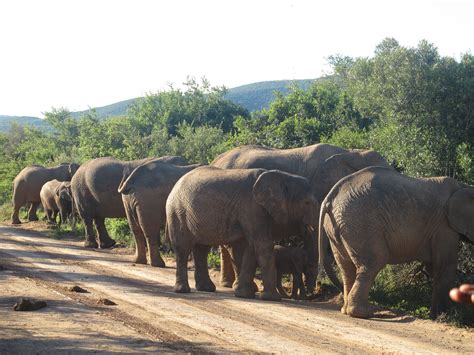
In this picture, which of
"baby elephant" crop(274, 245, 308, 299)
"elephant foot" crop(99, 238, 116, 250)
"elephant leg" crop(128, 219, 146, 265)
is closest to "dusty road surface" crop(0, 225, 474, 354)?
"baby elephant" crop(274, 245, 308, 299)

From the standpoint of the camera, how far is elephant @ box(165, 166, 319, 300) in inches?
563

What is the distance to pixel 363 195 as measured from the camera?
12.8 meters

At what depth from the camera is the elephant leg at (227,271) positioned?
16609 mm

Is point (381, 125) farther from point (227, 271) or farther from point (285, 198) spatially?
point (285, 198)

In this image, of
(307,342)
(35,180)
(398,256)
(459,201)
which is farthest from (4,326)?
(35,180)

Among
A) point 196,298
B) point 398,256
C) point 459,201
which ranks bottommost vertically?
point 196,298

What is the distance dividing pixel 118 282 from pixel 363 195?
18.3ft

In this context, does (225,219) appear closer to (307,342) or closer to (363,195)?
(363,195)

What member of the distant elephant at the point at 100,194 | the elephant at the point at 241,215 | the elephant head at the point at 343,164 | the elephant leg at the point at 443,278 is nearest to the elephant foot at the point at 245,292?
the elephant at the point at 241,215

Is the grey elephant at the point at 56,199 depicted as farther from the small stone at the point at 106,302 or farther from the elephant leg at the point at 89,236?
the small stone at the point at 106,302

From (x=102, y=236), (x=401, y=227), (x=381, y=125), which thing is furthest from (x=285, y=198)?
(x=102, y=236)

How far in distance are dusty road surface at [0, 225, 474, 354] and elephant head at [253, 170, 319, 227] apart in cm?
146

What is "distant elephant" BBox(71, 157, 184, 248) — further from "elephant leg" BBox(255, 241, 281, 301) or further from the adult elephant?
"elephant leg" BBox(255, 241, 281, 301)

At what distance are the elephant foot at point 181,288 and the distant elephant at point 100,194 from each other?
790cm
